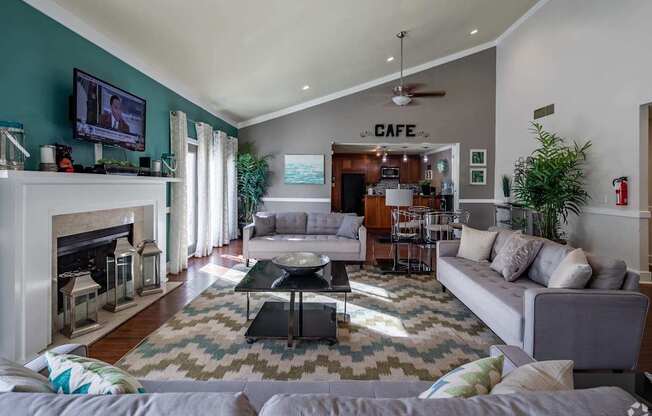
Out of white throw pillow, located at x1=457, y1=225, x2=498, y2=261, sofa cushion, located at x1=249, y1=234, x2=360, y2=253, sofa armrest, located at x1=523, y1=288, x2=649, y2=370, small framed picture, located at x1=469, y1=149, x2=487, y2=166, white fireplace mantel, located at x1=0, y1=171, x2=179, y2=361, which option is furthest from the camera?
small framed picture, located at x1=469, y1=149, x2=487, y2=166

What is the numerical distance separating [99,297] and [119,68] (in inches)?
98.1

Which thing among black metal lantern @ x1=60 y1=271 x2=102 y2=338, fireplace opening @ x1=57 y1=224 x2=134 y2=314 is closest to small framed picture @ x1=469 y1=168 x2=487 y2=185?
fireplace opening @ x1=57 y1=224 x2=134 y2=314

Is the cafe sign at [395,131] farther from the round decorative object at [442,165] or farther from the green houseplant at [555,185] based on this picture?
the green houseplant at [555,185]

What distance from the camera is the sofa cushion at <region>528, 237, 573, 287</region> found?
277 cm

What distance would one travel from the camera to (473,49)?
7.36m

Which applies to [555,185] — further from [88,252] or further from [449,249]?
[88,252]

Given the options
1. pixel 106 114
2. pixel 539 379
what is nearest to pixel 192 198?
pixel 106 114

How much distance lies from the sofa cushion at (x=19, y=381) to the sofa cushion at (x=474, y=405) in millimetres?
633

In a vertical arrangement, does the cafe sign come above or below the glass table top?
above

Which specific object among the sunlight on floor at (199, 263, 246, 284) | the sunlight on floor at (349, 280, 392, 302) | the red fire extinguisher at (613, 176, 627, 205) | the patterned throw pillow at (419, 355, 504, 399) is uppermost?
the red fire extinguisher at (613, 176, 627, 205)

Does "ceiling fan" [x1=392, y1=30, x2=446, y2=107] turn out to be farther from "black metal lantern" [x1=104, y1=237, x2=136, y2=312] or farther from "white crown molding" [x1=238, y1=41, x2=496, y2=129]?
"black metal lantern" [x1=104, y1=237, x2=136, y2=312]

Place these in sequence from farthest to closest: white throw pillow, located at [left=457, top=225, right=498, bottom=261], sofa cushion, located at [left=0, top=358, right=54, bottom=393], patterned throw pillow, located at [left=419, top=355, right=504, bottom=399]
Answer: white throw pillow, located at [left=457, top=225, right=498, bottom=261]
patterned throw pillow, located at [left=419, top=355, right=504, bottom=399]
sofa cushion, located at [left=0, top=358, right=54, bottom=393]

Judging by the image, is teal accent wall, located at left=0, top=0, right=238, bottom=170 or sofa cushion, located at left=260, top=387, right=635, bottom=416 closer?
sofa cushion, located at left=260, top=387, right=635, bottom=416

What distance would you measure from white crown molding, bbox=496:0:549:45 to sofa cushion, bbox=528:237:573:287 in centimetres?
521
